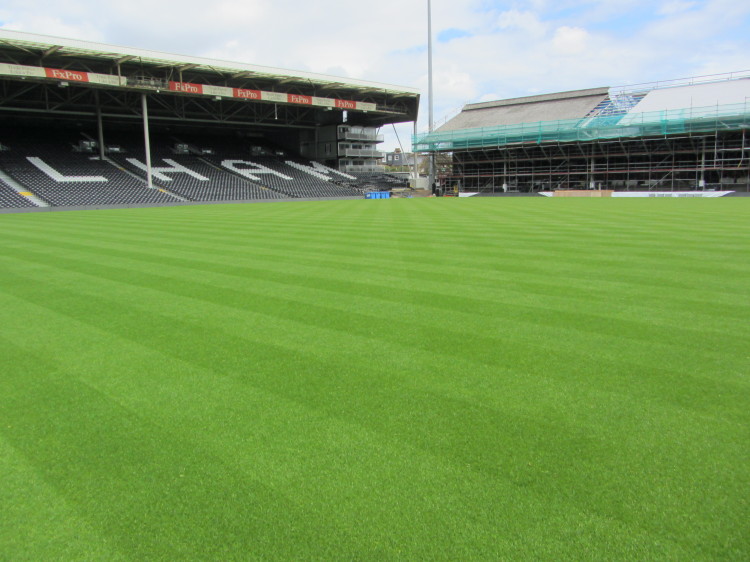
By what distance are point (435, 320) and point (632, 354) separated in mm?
2040

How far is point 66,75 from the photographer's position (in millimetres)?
32344

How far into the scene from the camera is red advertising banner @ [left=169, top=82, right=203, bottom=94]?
37219mm

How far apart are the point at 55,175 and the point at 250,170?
54.1 feet

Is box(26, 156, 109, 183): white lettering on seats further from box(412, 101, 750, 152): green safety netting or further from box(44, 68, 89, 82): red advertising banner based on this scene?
box(412, 101, 750, 152): green safety netting

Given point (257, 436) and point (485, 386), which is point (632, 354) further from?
point (257, 436)

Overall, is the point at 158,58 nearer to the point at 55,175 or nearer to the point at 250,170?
the point at 55,175

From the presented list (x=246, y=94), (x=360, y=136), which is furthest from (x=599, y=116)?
(x=246, y=94)

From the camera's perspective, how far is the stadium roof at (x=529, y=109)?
5634 cm

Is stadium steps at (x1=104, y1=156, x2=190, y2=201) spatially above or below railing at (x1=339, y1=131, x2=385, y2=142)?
below

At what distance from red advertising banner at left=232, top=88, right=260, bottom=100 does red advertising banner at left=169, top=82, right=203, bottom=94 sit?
105 inches

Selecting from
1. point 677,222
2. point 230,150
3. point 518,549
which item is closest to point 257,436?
point 518,549

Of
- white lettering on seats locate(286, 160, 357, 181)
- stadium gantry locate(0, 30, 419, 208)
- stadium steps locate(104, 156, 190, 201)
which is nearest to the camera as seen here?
stadium gantry locate(0, 30, 419, 208)

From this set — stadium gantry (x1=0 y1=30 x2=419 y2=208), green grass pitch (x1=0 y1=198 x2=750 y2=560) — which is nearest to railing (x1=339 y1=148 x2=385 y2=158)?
stadium gantry (x1=0 y1=30 x2=419 y2=208)

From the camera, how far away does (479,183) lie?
58719 mm
